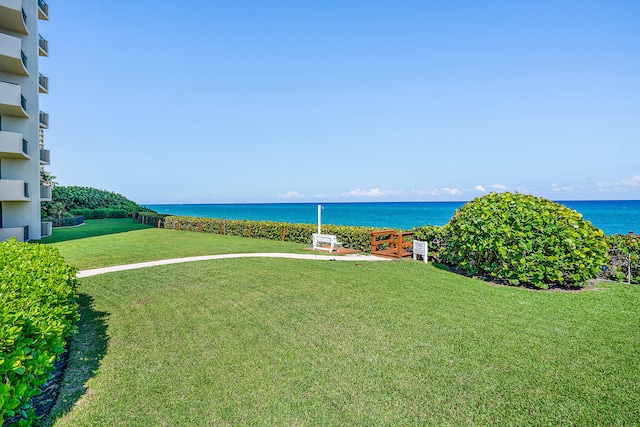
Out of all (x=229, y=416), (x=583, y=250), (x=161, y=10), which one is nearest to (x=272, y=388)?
(x=229, y=416)

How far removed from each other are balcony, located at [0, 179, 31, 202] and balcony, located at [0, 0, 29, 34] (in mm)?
7759

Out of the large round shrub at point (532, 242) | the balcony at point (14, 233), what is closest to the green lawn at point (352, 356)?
the large round shrub at point (532, 242)

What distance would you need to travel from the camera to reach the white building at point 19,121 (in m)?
15.1

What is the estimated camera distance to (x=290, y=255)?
12.5 m

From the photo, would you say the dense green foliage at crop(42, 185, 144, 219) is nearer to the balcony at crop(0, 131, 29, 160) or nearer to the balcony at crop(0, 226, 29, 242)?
the balcony at crop(0, 226, 29, 242)

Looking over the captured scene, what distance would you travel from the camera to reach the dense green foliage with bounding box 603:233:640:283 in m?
8.43

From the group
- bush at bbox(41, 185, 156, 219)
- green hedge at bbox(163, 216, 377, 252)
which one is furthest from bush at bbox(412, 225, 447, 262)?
bush at bbox(41, 185, 156, 219)

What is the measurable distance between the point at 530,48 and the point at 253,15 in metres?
13.0

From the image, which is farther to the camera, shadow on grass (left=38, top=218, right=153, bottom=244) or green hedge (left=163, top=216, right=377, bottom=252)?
shadow on grass (left=38, top=218, right=153, bottom=244)

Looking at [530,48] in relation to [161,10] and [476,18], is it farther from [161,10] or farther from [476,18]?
[161,10]

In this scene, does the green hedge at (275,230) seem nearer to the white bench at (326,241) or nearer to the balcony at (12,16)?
the white bench at (326,241)

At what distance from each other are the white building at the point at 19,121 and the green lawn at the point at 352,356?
12.5 metres

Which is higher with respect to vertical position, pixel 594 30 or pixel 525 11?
pixel 525 11

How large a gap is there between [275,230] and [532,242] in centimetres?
1295
